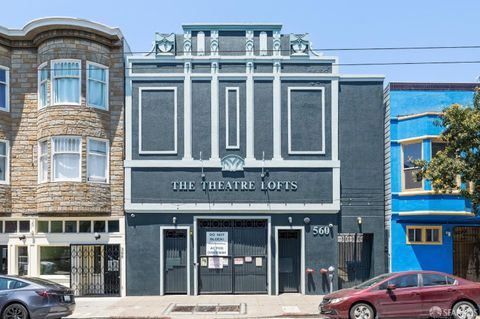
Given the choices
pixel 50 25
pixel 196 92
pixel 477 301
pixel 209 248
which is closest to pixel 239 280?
pixel 209 248

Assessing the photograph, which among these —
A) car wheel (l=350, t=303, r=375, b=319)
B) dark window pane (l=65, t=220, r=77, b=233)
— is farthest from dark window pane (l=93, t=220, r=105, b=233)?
car wheel (l=350, t=303, r=375, b=319)

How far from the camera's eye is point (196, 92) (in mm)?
20266

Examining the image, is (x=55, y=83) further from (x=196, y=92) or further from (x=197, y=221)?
(x=197, y=221)

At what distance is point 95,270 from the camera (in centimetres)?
2009

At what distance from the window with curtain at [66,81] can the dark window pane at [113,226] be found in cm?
444

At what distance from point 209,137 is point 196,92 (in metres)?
1.68

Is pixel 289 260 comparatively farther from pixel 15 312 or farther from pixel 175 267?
pixel 15 312

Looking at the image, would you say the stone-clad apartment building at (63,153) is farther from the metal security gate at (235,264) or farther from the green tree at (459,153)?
the green tree at (459,153)

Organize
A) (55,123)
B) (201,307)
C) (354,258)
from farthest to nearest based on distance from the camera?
(354,258) → (55,123) → (201,307)

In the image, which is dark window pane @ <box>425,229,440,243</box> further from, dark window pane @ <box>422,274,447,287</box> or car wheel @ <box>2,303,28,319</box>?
car wheel @ <box>2,303,28,319</box>

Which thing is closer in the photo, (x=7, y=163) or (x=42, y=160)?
(x=42, y=160)

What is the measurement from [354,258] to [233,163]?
225 inches

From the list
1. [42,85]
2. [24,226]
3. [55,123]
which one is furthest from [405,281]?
[42,85]

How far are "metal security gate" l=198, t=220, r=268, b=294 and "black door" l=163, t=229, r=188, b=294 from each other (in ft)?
1.81
